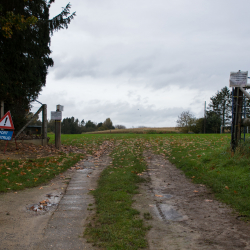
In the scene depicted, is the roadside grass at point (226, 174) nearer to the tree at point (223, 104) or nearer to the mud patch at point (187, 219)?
the mud patch at point (187, 219)

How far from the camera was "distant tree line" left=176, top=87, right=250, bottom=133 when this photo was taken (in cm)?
5849

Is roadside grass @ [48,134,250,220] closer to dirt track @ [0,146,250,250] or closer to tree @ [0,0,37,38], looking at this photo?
dirt track @ [0,146,250,250]

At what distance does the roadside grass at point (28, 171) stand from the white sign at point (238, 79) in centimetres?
732

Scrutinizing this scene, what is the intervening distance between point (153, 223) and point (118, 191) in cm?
199

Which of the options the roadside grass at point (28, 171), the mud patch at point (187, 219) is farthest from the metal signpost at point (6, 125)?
the mud patch at point (187, 219)

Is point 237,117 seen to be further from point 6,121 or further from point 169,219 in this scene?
point 6,121

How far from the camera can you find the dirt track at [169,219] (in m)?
3.61

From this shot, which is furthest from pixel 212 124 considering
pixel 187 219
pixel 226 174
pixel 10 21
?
pixel 187 219

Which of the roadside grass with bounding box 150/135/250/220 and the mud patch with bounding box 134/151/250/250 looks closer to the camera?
the mud patch with bounding box 134/151/250/250

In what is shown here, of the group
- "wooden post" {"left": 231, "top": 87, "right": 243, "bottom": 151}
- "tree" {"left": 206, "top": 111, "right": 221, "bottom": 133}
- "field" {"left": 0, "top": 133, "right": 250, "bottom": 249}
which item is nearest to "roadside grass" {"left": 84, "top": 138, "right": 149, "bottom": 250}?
"field" {"left": 0, "top": 133, "right": 250, "bottom": 249}

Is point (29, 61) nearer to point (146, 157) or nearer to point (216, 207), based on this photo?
point (146, 157)

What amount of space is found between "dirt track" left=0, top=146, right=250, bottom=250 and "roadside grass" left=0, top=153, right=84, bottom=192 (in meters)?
0.53

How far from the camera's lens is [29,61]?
14039 mm

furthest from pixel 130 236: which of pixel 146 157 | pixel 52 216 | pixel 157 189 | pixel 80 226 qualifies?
pixel 146 157
